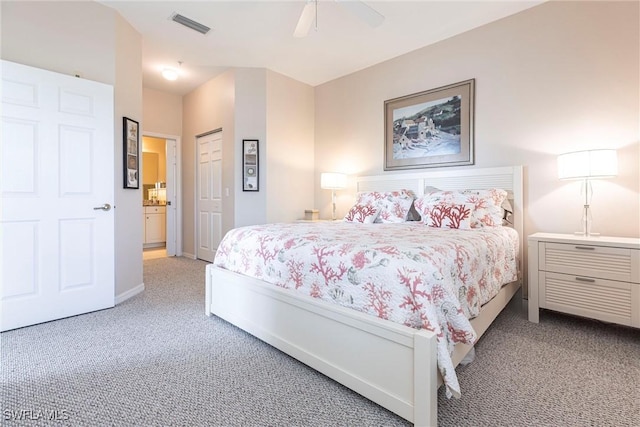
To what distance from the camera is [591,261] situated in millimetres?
2141

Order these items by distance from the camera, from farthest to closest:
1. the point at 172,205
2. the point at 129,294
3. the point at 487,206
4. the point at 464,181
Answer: the point at 172,205, the point at 464,181, the point at 129,294, the point at 487,206

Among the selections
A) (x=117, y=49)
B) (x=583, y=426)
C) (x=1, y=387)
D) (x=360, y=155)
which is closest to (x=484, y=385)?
(x=583, y=426)

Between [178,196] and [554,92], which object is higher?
[554,92]

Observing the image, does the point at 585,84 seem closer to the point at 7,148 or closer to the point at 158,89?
the point at 7,148

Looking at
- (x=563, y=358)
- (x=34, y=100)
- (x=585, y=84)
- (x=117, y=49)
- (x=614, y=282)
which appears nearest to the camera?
(x=563, y=358)

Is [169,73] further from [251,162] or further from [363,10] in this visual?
[363,10]

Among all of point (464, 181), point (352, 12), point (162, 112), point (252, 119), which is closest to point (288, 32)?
point (352, 12)

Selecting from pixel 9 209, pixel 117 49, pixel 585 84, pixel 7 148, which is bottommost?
pixel 9 209

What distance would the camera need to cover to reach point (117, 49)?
2822 millimetres

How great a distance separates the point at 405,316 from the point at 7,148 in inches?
114

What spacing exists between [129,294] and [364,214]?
2.50m

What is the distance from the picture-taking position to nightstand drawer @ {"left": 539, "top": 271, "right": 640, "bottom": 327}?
2006 millimetres

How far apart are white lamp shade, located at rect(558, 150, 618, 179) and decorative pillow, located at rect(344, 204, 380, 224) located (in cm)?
161

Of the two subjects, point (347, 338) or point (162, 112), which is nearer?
point (347, 338)
